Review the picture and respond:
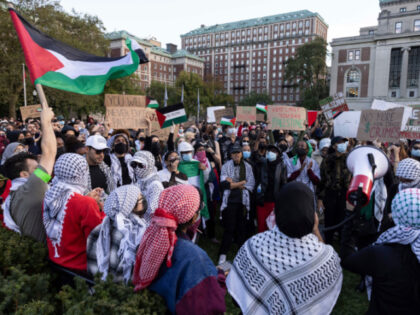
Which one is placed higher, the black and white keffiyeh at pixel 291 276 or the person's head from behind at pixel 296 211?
the person's head from behind at pixel 296 211

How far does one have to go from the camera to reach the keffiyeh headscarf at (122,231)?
2117 millimetres

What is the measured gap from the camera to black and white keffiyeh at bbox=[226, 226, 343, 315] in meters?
1.71

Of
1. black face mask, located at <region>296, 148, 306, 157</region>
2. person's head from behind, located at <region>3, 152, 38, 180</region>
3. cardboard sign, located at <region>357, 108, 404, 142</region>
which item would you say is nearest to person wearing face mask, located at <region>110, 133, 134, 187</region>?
person's head from behind, located at <region>3, 152, 38, 180</region>

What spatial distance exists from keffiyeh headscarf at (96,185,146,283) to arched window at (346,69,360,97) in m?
60.7

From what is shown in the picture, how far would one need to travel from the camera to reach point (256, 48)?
362 feet

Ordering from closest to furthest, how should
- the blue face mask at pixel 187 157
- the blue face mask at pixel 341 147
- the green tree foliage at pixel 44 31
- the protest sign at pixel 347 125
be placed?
the blue face mask at pixel 341 147 < the blue face mask at pixel 187 157 < the protest sign at pixel 347 125 < the green tree foliage at pixel 44 31

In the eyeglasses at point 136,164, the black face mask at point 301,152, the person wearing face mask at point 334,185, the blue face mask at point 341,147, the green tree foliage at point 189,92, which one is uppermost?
the green tree foliage at point 189,92

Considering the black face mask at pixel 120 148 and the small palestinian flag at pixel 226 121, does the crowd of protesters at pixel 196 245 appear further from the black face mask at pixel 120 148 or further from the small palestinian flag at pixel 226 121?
the small palestinian flag at pixel 226 121

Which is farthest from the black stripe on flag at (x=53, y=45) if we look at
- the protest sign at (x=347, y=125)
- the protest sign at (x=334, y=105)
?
the protest sign at (x=334, y=105)

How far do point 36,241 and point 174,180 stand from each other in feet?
7.19

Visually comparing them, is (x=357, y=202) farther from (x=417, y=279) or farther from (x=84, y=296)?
(x=84, y=296)

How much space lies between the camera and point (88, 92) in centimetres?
410

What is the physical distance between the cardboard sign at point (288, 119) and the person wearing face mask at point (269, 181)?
2.76 m

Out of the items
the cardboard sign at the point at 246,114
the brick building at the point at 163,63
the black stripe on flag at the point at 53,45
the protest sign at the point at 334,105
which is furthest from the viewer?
the brick building at the point at 163,63
